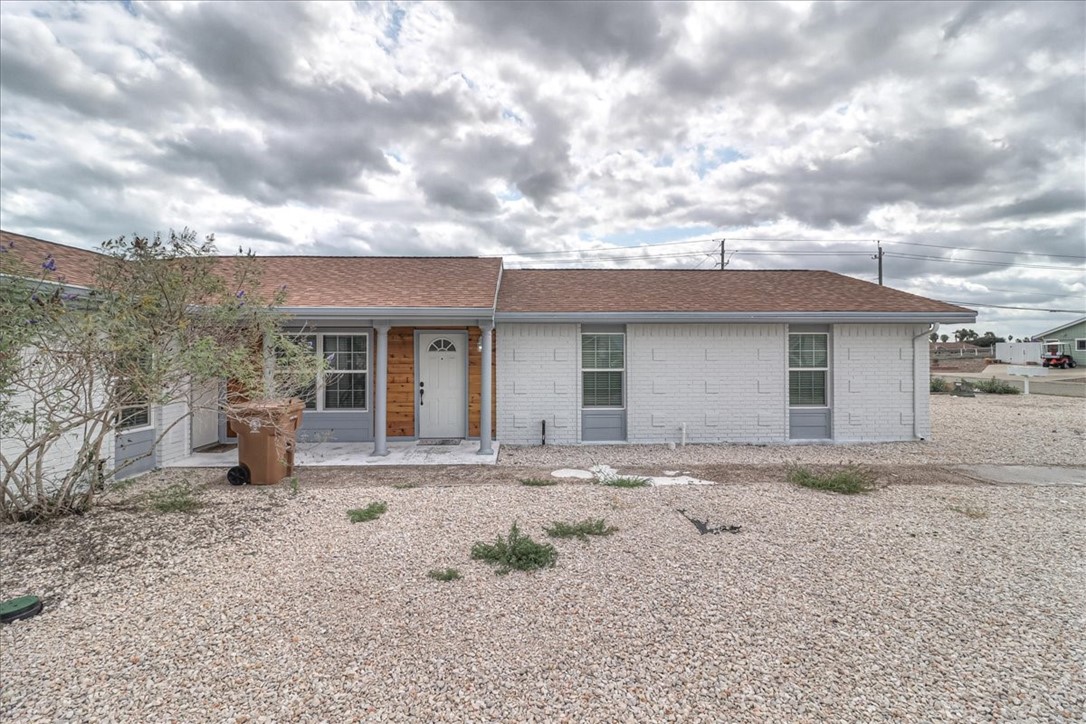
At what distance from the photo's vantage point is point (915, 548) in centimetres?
405

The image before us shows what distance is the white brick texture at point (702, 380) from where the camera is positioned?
30.0ft

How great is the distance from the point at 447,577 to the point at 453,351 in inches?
244

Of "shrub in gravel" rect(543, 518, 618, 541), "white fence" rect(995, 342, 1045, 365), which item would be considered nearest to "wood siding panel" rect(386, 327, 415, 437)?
"shrub in gravel" rect(543, 518, 618, 541)

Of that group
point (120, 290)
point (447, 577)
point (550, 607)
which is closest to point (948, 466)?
point (550, 607)

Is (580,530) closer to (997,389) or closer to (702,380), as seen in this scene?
(702,380)

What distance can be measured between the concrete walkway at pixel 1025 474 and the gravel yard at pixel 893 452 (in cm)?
38

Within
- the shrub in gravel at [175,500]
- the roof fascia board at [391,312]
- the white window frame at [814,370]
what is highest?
the roof fascia board at [391,312]

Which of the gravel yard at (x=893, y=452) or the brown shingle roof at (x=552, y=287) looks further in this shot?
the brown shingle roof at (x=552, y=287)

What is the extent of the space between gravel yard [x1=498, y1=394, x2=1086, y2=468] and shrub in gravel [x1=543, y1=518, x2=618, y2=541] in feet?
9.25

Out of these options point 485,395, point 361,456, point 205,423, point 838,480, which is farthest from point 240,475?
point 838,480

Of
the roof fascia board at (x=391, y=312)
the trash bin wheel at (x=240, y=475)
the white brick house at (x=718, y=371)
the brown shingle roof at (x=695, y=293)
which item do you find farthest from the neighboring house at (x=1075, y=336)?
the trash bin wheel at (x=240, y=475)

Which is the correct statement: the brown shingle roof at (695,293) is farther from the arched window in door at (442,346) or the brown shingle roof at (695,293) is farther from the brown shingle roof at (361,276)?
the arched window in door at (442,346)

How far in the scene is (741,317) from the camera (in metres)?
8.81

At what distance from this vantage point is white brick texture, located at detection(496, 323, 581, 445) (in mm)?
9023
